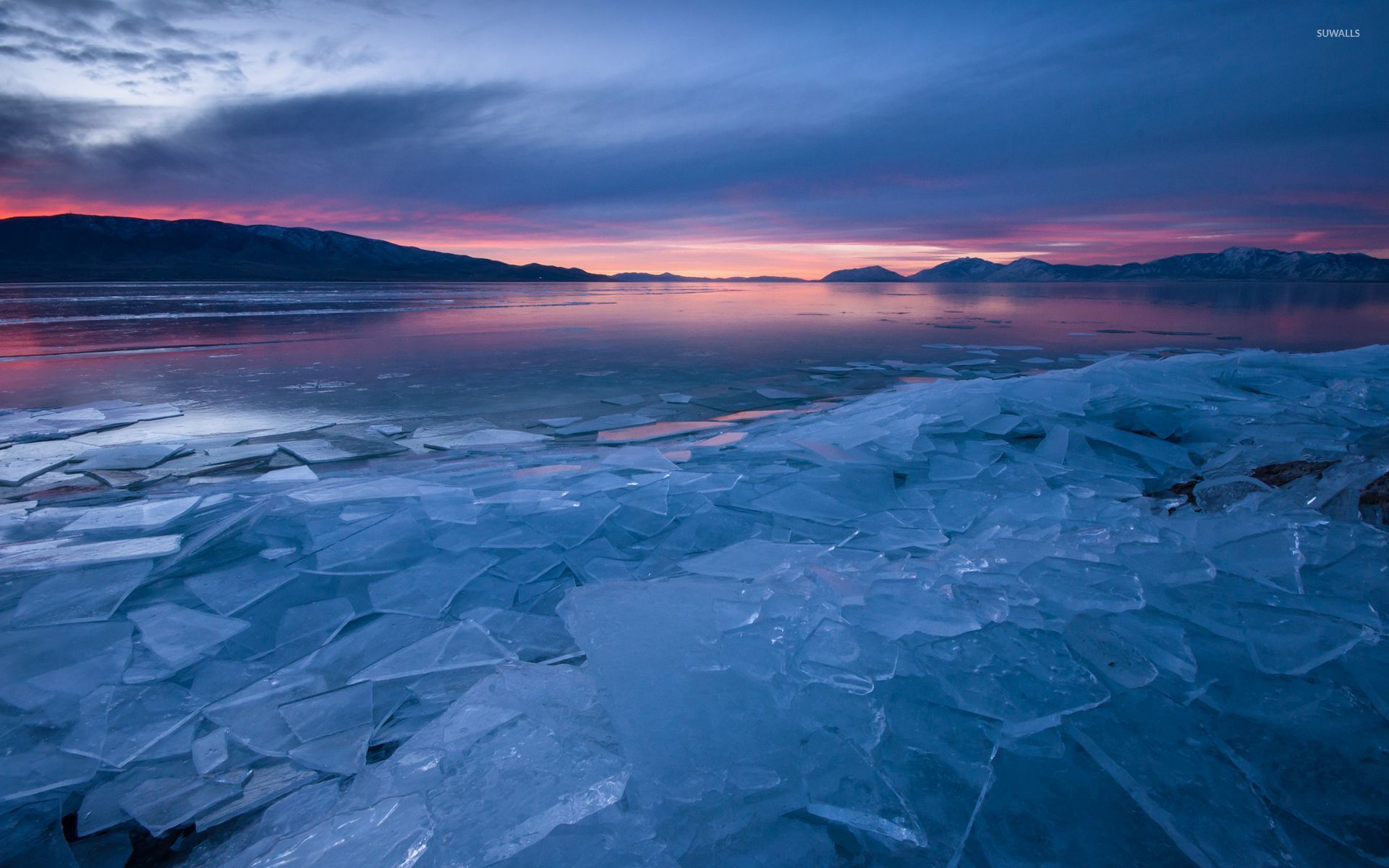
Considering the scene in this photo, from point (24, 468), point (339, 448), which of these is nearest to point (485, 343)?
point (339, 448)

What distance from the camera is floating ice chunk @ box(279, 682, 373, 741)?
1.59 m

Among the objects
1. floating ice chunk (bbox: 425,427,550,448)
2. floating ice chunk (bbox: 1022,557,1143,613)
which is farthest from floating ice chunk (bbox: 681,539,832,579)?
floating ice chunk (bbox: 425,427,550,448)

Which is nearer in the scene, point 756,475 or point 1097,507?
point 1097,507

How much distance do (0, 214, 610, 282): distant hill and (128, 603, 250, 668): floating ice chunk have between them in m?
59.4

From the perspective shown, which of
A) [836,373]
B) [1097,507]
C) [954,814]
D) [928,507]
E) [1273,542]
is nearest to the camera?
[954,814]

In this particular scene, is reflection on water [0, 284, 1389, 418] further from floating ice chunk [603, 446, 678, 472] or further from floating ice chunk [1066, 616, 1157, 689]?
floating ice chunk [1066, 616, 1157, 689]

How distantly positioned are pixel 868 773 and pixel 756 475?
1932 millimetres

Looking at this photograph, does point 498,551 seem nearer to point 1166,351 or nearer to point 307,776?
point 307,776

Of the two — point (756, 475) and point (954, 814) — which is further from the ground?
point (756, 475)

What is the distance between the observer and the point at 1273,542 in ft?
6.53

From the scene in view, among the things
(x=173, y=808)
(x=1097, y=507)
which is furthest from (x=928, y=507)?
(x=173, y=808)

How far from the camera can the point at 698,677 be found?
156 cm

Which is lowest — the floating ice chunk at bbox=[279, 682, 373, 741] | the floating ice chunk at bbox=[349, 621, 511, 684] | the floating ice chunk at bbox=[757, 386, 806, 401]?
the floating ice chunk at bbox=[279, 682, 373, 741]

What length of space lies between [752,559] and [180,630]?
6.31 ft
